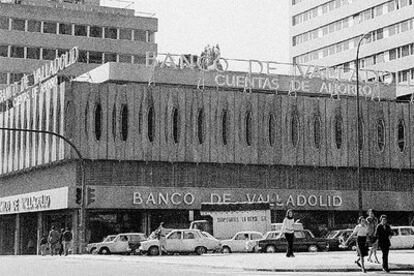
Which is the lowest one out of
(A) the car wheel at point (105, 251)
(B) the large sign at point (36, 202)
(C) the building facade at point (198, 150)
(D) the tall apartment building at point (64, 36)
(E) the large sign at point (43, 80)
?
(A) the car wheel at point (105, 251)

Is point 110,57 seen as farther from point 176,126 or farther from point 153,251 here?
point 153,251

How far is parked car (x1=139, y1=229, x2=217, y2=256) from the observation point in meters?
42.3

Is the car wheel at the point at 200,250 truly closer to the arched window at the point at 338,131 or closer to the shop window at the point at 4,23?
the arched window at the point at 338,131

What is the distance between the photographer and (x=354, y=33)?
8762 cm

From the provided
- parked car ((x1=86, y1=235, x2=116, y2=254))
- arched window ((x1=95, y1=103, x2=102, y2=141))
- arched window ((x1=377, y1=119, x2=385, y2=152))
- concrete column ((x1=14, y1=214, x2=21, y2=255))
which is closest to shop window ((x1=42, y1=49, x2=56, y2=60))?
concrete column ((x1=14, y1=214, x2=21, y2=255))

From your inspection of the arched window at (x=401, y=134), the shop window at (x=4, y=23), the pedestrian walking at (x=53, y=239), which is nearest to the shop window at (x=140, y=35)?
the shop window at (x=4, y=23)

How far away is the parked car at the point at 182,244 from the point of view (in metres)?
42.3

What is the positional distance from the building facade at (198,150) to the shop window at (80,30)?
25395mm

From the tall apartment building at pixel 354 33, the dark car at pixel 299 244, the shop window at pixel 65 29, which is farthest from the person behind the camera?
the shop window at pixel 65 29

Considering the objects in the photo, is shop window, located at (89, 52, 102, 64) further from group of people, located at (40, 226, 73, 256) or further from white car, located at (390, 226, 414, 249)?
white car, located at (390, 226, 414, 249)

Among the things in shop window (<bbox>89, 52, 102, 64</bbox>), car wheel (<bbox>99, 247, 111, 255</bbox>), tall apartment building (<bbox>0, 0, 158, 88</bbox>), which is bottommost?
car wheel (<bbox>99, 247, 111, 255</bbox>)

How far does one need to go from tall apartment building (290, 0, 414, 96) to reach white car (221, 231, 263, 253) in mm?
38656

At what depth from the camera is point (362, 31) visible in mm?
86500

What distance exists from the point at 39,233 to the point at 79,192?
17.5m
